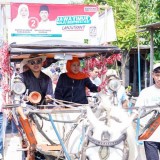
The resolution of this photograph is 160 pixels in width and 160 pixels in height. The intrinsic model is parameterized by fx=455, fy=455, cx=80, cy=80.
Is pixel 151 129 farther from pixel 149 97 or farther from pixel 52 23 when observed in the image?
pixel 52 23

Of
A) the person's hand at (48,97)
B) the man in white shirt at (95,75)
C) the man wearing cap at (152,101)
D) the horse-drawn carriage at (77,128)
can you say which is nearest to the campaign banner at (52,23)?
the horse-drawn carriage at (77,128)

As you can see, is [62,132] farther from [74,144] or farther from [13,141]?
[13,141]

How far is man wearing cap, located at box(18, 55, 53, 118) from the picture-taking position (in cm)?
601

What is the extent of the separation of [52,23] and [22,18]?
0.45m

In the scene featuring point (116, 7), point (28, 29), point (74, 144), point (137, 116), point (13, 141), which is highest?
point (116, 7)

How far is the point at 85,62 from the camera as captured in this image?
7.71 m

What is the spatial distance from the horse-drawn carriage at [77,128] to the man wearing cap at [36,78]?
212mm

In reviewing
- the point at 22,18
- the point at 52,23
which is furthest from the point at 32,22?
the point at 52,23

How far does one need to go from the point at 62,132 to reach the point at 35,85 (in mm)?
939

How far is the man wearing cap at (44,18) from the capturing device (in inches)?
257

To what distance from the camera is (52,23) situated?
6.60m

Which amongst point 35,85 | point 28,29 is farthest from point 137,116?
point 28,29

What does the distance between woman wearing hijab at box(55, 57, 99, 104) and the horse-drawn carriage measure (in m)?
0.36

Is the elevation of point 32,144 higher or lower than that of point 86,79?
lower
